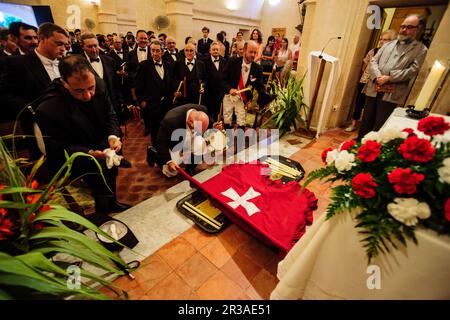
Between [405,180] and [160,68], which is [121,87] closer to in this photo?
[160,68]

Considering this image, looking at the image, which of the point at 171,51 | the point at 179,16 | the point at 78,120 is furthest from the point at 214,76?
the point at 179,16

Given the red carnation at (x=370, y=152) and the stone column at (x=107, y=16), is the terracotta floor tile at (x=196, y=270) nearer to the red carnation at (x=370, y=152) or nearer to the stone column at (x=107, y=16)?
the red carnation at (x=370, y=152)

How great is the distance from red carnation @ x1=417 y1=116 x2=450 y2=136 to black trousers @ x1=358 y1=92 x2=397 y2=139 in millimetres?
2917

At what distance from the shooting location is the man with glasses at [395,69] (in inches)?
115

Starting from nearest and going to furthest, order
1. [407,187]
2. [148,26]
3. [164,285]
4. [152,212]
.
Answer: [407,187] < [164,285] < [152,212] < [148,26]

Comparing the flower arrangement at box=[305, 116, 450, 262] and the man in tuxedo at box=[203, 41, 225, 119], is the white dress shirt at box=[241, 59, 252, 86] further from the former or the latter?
the flower arrangement at box=[305, 116, 450, 262]

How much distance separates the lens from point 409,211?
0.81 m

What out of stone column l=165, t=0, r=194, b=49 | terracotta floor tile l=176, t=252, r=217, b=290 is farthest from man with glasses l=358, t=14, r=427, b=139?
stone column l=165, t=0, r=194, b=49

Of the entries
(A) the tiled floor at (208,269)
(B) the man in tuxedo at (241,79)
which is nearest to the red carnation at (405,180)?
(A) the tiled floor at (208,269)

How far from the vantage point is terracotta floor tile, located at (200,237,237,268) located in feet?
5.89

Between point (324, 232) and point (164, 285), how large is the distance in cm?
118

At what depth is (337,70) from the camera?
12.2 feet
